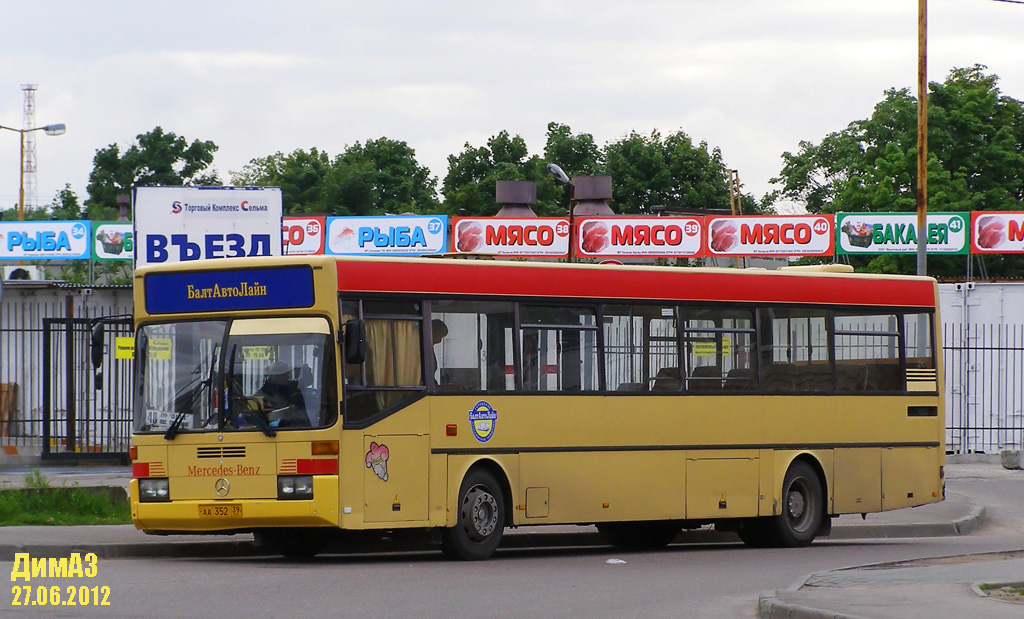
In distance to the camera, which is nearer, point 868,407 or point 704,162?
point 868,407

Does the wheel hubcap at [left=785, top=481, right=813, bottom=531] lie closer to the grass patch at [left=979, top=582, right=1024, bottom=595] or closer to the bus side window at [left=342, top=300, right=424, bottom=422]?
the bus side window at [left=342, top=300, right=424, bottom=422]

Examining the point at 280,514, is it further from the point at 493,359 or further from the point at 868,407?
the point at 868,407

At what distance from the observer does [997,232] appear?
116 feet

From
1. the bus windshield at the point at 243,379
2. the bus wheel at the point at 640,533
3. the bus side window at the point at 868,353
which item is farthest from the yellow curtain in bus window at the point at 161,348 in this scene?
the bus side window at the point at 868,353

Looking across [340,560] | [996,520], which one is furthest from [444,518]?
[996,520]

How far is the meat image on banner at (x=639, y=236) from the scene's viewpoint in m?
36.7

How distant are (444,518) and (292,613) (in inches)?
167

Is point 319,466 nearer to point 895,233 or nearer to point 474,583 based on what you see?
point 474,583

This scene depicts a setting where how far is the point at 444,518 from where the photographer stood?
47.8ft

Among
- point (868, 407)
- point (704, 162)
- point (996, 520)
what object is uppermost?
point (704, 162)

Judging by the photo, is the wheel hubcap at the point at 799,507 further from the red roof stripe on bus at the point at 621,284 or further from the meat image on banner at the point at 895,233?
the meat image on banner at the point at 895,233

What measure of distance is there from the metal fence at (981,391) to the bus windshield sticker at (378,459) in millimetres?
20470

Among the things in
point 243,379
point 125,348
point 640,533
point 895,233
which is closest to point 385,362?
point 243,379

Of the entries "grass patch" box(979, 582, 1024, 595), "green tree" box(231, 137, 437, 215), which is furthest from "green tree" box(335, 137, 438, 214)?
"grass patch" box(979, 582, 1024, 595)
